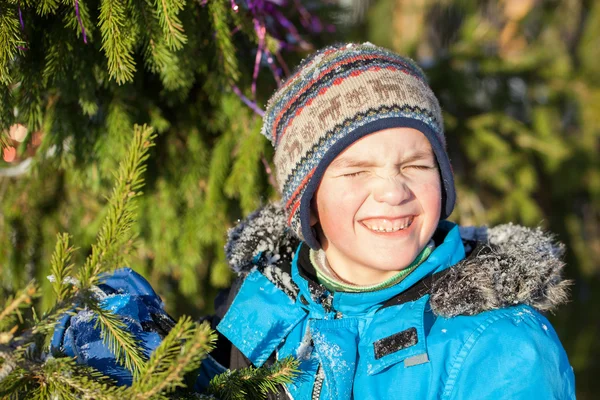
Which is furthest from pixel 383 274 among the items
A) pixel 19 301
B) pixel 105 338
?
pixel 19 301

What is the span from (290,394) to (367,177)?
69 centimetres

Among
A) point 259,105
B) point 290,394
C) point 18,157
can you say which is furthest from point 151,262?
point 290,394

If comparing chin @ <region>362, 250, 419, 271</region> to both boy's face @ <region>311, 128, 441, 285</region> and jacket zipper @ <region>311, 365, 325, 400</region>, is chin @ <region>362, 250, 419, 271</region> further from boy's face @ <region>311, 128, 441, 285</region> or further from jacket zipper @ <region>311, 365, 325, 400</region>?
jacket zipper @ <region>311, 365, 325, 400</region>

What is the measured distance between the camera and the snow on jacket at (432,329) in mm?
1607

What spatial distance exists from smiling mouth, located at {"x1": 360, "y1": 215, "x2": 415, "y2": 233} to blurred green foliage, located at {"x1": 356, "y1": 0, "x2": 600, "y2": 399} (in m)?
1.09

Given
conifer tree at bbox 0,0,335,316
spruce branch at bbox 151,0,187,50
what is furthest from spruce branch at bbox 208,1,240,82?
spruce branch at bbox 151,0,187,50

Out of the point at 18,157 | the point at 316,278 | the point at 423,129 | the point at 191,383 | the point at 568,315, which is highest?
the point at 423,129

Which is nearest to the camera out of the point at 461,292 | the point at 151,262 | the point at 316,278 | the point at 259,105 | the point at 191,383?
the point at 191,383

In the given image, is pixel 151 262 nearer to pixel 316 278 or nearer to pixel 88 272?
pixel 316 278

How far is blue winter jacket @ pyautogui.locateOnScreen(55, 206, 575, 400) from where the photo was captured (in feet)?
5.27

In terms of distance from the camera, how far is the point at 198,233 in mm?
2672

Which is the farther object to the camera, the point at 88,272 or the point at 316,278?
the point at 316,278

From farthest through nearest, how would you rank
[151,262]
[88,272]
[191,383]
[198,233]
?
[151,262] → [198,233] → [191,383] → [88,272]

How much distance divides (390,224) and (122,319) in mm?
836
